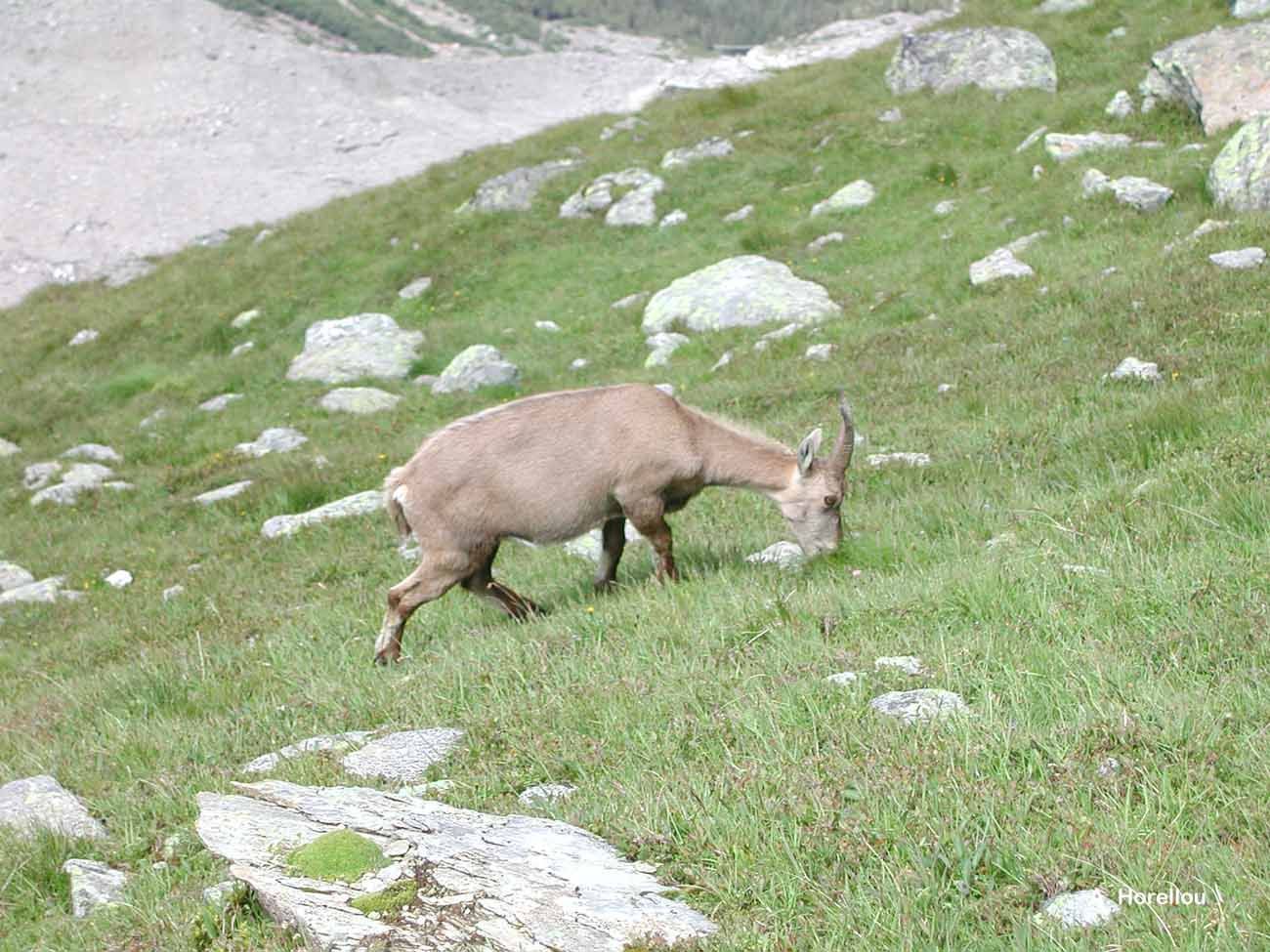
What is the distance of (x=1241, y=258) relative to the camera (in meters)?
13.8

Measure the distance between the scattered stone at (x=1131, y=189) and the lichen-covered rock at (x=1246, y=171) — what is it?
26.0 inches

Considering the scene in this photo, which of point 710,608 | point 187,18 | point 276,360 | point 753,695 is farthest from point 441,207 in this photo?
point 187,18

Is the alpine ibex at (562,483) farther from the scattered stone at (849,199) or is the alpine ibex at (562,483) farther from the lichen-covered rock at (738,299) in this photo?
the scattered stone at (849,199)

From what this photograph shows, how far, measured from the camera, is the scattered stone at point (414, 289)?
23703 millimetres

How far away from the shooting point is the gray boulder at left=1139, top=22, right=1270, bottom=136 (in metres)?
18.0

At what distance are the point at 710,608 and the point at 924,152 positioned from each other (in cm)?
1631

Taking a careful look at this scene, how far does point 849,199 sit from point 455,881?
1843 centimetres

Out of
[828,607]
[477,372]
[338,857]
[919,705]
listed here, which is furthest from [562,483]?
[477,372]

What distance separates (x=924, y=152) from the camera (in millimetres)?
21891

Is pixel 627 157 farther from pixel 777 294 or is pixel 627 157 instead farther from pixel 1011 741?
pixel 1011 741

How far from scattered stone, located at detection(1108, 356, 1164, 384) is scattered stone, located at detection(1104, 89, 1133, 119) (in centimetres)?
952

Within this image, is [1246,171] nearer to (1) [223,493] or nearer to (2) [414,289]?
(1) [223,493]

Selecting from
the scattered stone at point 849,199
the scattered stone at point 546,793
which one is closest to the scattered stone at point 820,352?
the scattered stone at point 849,199

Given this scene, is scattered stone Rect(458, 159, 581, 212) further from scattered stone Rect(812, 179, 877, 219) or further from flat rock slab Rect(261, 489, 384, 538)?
flat rock slab Rect(261, 489, 384, 538)
